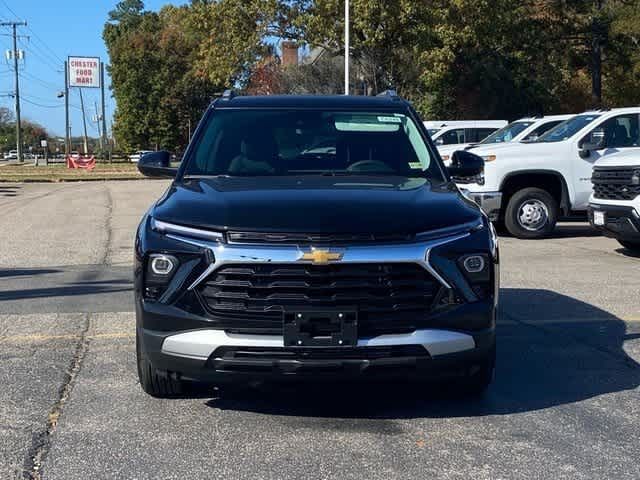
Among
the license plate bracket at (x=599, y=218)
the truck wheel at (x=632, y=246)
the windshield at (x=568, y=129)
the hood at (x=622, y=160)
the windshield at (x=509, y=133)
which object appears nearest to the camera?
the hood at (x=622, y=160)

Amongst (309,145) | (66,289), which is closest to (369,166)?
(309,145)

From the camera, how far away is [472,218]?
4.51 metres

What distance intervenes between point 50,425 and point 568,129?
11.0m

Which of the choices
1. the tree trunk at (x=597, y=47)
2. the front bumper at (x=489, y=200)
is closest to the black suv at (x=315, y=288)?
the front bumper at (x=489, y=200)

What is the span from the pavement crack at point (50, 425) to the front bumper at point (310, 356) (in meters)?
0.76

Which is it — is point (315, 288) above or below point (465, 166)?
below

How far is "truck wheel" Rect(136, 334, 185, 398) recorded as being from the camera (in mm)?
4750

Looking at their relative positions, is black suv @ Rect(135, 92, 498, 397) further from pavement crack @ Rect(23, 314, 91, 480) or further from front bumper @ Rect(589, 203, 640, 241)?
front bumper @ Rect(589, 203, 640, 241)

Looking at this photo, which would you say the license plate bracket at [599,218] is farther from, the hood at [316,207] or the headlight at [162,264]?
the headlight at [162,264]

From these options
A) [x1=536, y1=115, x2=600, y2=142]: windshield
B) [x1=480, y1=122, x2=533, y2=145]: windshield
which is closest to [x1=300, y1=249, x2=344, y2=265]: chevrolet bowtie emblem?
[x1=536, y1=115, x2=600, y2=142]: windshield

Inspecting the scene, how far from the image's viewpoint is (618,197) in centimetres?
1073

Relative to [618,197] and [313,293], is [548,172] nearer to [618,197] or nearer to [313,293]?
[618,197]

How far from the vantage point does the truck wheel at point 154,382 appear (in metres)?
4.75

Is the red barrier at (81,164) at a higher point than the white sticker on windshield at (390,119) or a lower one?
lower
